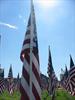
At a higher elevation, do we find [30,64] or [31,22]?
[31,22]

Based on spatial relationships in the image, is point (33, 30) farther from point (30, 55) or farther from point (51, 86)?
point (51, 86)

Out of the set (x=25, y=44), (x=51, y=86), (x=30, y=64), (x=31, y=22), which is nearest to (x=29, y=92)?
(x=30, y=64)

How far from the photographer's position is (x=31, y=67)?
12422 mm

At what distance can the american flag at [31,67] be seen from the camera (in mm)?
12584

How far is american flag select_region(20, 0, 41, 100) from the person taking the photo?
495 inches

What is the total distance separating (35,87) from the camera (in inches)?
499

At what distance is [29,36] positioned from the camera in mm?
13273

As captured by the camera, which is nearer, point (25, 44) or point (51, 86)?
point (25, 44)

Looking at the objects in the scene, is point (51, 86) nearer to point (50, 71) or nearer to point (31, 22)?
point (50, 71)

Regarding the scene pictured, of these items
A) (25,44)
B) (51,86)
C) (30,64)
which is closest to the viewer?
(30,64)

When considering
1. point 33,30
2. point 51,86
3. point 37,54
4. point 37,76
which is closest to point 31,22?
point 33,30

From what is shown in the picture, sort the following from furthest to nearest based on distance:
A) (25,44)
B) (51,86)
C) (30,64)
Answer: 1. (51,86)
2. (25,44)
3. (30,64)

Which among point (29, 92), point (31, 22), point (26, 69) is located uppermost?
point (31, 22)

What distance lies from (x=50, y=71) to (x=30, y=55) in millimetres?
24340
